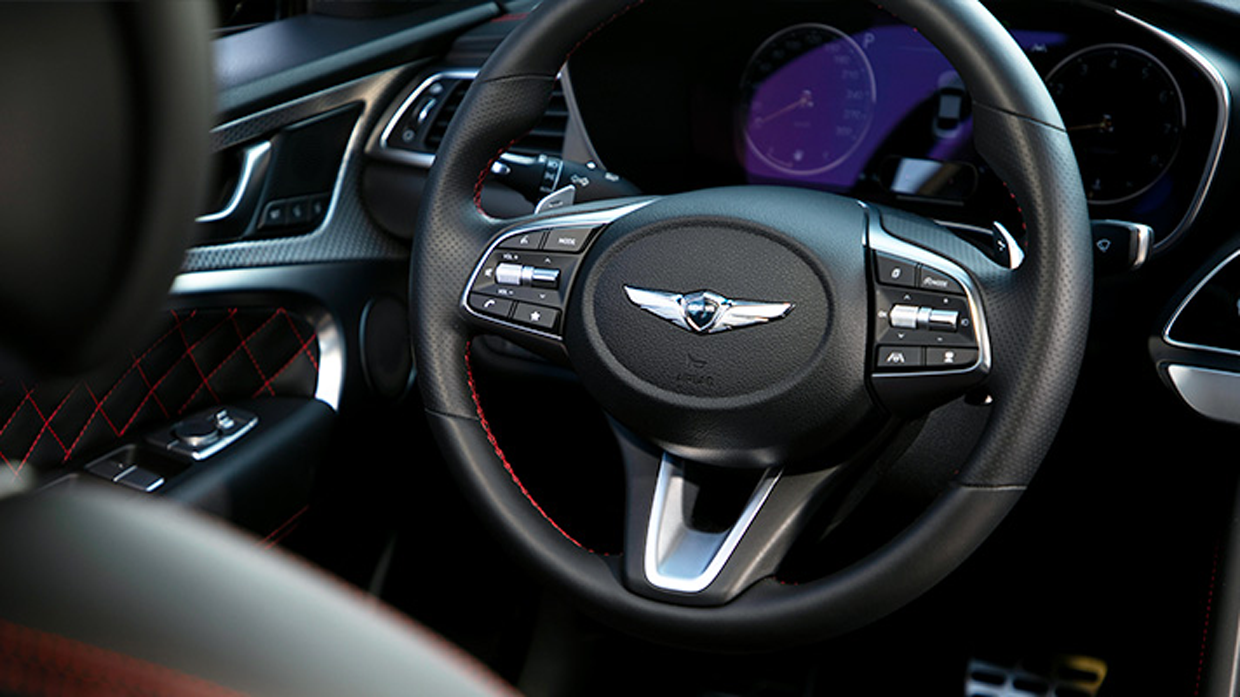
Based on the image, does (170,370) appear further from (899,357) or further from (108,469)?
(899,357)

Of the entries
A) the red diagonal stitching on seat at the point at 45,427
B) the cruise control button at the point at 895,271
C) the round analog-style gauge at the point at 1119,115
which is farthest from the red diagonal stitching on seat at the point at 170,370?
the round analog-style gauge at the point at 1119,115

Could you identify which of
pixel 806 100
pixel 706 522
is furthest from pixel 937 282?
pixel 806 100

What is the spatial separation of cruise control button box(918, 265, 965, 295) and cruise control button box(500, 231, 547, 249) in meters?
0.36

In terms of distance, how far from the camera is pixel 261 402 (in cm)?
161

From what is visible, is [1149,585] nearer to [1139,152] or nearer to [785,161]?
[1139,152]

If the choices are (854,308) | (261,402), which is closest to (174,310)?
(261,402)

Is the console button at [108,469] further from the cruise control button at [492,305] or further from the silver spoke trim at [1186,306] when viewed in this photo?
the silver spoke trim at [1186,306]

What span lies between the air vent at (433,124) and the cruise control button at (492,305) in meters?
0.52

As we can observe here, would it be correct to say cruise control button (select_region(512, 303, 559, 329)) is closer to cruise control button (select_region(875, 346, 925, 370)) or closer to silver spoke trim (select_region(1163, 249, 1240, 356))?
cruise control button (select_region(875, 346, 925, 370))

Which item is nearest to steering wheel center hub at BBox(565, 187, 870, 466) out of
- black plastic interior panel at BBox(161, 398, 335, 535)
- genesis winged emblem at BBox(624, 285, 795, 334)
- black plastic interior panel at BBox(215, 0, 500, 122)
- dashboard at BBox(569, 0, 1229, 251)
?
Result: genesis winged emblem at BBox(624, 285, 795, 334)

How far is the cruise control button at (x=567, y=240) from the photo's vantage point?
119 centimetres

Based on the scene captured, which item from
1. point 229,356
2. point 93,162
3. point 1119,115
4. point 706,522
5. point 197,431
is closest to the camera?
point 93,162

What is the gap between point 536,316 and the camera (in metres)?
1.19

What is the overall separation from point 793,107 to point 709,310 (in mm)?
549
